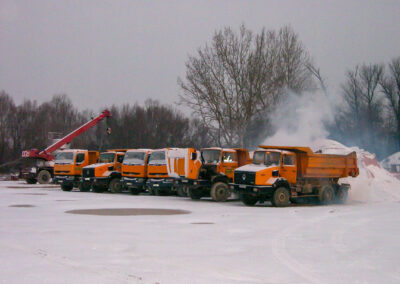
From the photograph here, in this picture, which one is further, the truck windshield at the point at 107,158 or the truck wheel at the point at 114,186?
the truck windshield at the point at 107,158

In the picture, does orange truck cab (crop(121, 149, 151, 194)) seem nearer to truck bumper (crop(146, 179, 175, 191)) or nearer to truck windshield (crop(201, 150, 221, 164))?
truck bumper (crop(146, 179, 175, 191))

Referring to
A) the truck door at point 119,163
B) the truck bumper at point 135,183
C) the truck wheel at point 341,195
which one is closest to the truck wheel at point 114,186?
the truck door at point 119,163

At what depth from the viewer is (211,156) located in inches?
968

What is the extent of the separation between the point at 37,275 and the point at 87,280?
84cm

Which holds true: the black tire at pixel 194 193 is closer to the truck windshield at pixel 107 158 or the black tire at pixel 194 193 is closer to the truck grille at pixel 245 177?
the truck grille at pixel 245 177

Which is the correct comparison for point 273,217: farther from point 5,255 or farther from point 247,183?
point 5,255

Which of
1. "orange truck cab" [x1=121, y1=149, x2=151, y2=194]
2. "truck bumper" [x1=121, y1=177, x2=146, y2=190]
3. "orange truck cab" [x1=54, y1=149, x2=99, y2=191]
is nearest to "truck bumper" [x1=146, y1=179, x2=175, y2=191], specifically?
"truck bumper" [x1=121, y1=177, x2=146, y2=190]

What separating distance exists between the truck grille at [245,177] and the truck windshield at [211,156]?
2.72m

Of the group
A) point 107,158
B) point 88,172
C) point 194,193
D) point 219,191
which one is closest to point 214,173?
point 219,191

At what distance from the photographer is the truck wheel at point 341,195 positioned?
23.8 meters

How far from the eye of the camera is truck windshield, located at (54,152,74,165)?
1256 inches

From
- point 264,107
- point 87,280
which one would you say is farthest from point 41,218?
point 264,107

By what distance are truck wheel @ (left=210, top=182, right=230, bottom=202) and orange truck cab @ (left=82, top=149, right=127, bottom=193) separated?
854 cm

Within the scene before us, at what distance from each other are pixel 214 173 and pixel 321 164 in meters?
4.86
